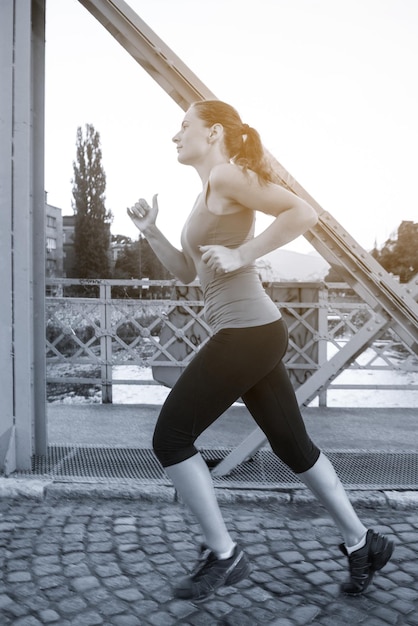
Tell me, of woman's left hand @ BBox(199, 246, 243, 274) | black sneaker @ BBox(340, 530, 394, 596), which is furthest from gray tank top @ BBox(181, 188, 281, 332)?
black sneaker @ BBox(340, 530, 394, 596)

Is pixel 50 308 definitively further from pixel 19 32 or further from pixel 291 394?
pixel 291 394

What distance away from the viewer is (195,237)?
2664mm

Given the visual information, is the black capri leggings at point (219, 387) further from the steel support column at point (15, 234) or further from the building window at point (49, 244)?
the building window at point (49, 244)

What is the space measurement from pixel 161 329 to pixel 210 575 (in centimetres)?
539

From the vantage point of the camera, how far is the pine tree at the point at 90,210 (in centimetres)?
5231

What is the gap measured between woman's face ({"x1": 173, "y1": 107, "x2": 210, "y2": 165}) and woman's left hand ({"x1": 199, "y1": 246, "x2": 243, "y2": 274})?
525 millimetres

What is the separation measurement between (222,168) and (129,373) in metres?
5.63

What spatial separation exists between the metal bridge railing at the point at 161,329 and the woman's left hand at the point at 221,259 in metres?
5.10

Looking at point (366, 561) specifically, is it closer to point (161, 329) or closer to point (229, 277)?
point (229, 277)

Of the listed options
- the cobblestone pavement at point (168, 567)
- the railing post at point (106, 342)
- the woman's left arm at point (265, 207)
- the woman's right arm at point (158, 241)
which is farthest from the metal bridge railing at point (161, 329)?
the woman's left arm at point (265, 207)

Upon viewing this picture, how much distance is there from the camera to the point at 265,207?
2.54 meters

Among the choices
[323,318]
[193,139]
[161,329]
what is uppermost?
[193,139]

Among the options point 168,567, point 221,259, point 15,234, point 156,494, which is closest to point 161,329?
point 15,234

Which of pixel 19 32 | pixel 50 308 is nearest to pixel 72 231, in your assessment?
pixel 50 308
